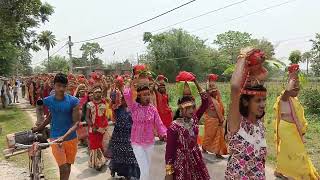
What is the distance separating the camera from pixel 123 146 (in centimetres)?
776

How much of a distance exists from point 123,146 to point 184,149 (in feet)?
10.3

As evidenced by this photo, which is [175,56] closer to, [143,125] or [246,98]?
[143,125]

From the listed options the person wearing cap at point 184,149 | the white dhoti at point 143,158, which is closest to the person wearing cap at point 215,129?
the white dhoti at point 143,158

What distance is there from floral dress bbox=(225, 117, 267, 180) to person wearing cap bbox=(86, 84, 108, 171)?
5.50m

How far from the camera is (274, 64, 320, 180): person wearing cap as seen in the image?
22.3 ft

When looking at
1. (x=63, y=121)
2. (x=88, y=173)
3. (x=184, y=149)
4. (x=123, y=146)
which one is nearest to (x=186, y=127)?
(x=184, y=149)

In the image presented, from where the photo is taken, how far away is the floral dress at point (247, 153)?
3.57 meters

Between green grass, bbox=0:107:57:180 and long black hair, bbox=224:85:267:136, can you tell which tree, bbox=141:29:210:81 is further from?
Answer: long black hair, bbox=224:85:267:136

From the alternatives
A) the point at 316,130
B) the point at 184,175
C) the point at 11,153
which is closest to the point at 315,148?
the point at 316,130

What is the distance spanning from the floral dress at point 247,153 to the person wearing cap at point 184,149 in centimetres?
114

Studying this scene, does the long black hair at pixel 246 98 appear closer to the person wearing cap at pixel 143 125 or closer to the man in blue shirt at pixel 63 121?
A: the person wearing cap at pixel 143 125

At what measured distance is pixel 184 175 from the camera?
4727mm

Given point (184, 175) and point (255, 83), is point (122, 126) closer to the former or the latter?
point (184, 175)

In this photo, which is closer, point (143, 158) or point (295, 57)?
point (143, 158)
